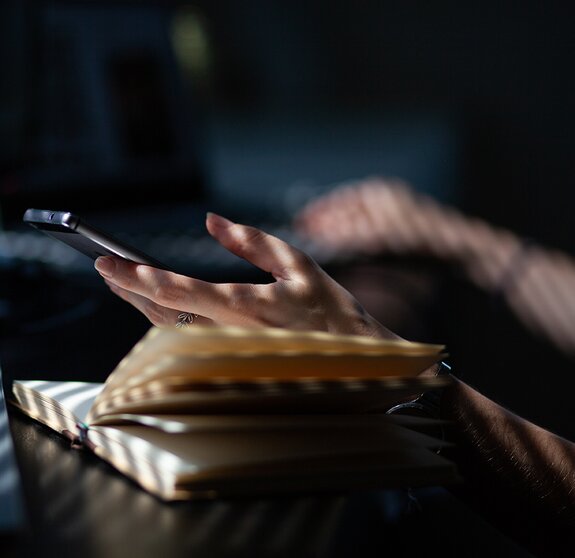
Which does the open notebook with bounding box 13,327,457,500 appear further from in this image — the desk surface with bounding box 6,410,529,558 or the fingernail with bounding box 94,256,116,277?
the fingernail with bounding box 94,256,116,277

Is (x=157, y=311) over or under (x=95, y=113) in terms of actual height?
under

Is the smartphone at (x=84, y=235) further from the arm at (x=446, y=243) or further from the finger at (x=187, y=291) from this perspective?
the arm at (x=446, y=243)

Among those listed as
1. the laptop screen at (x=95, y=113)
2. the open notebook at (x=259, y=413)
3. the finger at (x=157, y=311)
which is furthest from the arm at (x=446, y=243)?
the open notebook at (x=259, y=413)

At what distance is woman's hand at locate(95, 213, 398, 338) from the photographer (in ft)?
2.03

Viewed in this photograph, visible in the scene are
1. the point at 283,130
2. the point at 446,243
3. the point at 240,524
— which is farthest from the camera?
the point at 283,130

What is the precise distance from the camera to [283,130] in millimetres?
2910

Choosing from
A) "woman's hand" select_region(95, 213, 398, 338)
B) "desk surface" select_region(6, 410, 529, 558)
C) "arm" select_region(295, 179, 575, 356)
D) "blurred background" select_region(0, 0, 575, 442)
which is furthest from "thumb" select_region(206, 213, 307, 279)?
"arm" select_region(295, 179, 575, 356)

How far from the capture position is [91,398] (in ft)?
2.07

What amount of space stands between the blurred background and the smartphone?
46cm

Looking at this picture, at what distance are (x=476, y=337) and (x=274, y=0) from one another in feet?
4.70

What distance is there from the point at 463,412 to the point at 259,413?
19cm

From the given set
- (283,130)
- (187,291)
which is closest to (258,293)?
(187,291)

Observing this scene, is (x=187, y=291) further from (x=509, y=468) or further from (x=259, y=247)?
(x=509, y=468)

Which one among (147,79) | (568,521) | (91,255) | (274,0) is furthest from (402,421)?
(274,0)
